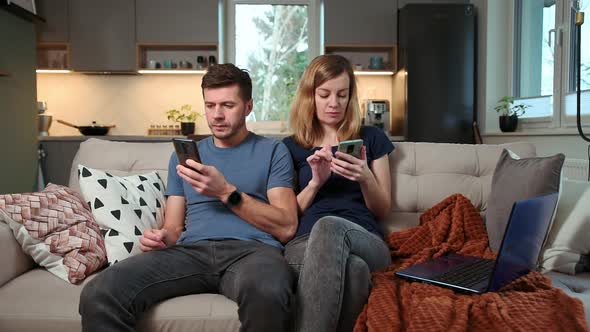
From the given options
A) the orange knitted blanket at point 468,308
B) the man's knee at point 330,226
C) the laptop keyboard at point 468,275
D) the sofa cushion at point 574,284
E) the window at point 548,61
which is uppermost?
the window at point 548,61

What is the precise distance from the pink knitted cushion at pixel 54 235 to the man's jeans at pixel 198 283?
237 mm

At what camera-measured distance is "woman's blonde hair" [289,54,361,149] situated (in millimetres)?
1878

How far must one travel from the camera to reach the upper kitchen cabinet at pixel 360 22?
4.49 meters

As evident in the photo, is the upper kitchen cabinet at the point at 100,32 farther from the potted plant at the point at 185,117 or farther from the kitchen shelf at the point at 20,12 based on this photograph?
the potted plant at the point at 185,117

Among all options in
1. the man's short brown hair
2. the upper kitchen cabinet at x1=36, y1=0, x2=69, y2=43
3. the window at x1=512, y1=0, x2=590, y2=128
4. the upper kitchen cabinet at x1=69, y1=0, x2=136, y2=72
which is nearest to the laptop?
the man's short brown hair

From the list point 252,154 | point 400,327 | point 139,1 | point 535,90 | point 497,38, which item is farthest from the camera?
point 139,1

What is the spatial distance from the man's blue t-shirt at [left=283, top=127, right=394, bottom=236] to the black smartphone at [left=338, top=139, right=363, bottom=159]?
0.62ft

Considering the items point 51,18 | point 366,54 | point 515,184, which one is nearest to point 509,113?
point 366,54

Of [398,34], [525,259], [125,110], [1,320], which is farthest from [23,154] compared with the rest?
[525,259]

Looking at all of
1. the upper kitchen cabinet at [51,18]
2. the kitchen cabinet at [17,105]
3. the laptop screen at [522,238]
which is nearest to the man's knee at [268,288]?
A: the laptop screen at [522,238]

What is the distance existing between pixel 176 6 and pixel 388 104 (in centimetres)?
208

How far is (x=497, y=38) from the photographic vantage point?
163 inches

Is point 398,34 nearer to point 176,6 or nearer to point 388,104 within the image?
point 388,104

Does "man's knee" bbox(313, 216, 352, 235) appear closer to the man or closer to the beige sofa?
the man
